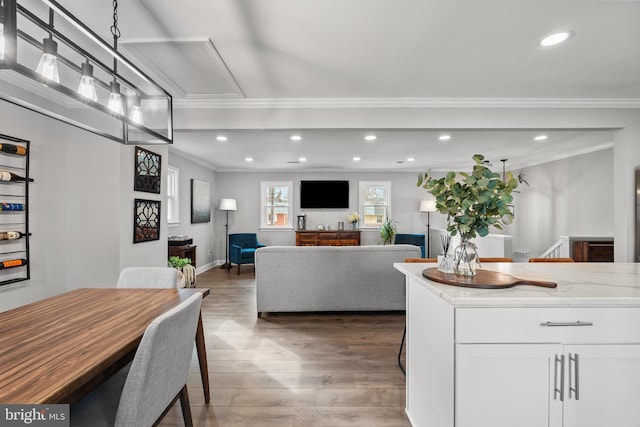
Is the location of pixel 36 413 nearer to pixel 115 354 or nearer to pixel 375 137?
pixel 115 354

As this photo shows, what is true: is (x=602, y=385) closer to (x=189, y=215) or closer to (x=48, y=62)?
(x=48, y=62)

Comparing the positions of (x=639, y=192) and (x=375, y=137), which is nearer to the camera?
(x=639, y=192)

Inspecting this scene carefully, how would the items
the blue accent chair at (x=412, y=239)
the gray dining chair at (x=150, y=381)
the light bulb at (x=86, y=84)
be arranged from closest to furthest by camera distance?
the gray dining chair at (x=150, y=381) < the light bulb at (x=86, y=84) < the blue accent chair at (x=412, y=239)

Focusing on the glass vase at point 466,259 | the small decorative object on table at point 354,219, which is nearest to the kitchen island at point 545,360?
the glass vase at point 466,259

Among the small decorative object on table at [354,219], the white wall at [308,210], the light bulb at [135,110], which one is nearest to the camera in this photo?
the light bulb at [135,110]

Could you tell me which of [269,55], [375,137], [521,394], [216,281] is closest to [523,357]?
[521,394]

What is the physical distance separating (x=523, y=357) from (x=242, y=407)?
1690mm

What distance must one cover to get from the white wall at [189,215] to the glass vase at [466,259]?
5099mm

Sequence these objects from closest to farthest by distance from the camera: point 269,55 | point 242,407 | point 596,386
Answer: point 596,386
point 242,407
point 269,55

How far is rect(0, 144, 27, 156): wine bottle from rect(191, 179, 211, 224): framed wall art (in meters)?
3.58

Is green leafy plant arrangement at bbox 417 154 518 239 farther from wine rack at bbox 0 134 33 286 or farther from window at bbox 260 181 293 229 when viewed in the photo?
window at bbox 260 181 293 229

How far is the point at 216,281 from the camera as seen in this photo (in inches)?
224

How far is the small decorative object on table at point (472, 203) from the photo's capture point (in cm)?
143

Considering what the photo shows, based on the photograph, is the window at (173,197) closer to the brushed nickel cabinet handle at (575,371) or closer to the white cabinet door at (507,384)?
the white cabinet door at (507,384)
